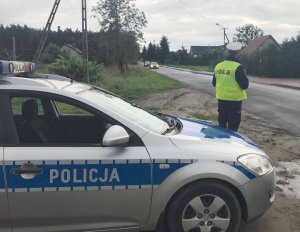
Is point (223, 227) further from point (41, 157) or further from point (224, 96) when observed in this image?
point (224, 96)

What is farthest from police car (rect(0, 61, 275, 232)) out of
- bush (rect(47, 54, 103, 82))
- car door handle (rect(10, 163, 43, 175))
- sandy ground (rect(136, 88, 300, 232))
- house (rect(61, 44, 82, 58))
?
house (rect(61, 44, 82, 58))

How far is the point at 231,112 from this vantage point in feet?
23.0

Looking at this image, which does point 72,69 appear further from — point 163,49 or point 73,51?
point 163,49

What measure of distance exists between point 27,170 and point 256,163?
194 cm

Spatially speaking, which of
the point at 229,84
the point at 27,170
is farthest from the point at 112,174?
the point at 229,84

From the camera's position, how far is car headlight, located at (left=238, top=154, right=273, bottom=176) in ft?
12.3

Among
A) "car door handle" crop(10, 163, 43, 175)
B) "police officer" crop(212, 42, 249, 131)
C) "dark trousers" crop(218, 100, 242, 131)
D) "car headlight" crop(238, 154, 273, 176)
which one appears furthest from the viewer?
"dark trousers" crop(218, 100, 242, 131)

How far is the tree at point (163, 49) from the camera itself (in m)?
119

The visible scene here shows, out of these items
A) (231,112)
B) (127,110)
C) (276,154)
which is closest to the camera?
(127,110)

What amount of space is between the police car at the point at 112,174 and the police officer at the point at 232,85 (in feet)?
10.2

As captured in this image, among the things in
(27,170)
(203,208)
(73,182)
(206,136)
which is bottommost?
(203,208)

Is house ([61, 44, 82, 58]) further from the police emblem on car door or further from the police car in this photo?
the police emblem on car door

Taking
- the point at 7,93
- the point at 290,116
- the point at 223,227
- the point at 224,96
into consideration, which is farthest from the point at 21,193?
the point at 290,116

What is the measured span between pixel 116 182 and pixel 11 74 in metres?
1.35
